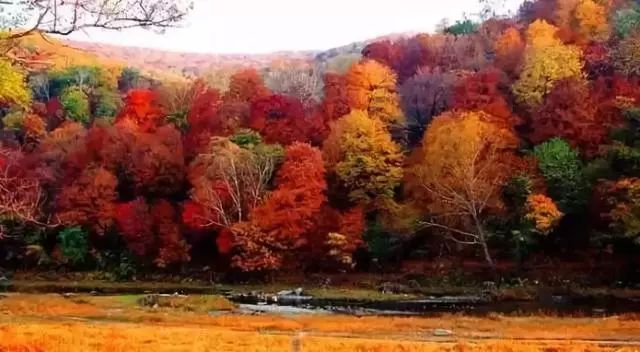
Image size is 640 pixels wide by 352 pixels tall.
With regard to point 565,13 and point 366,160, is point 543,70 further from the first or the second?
point 565,13

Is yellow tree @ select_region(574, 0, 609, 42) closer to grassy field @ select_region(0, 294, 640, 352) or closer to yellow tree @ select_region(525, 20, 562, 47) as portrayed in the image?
yellow tree @ select_region(525, 20, 562, 47)

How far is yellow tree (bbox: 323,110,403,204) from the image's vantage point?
215ft

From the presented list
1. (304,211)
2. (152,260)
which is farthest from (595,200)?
(152,260)

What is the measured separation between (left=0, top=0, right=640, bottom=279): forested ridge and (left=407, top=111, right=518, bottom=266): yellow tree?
17 cm

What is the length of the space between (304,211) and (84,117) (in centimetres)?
5032

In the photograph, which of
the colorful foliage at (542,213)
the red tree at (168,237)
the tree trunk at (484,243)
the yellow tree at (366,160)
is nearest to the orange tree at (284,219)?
the yellow tree at (366,160)

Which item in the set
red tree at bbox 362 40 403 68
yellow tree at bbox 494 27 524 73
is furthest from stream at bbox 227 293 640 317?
red tree at bbox 362 40 403 68

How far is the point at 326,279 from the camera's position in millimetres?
62688

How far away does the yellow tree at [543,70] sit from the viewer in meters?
68.0

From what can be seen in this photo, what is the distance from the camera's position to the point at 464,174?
59.0 m

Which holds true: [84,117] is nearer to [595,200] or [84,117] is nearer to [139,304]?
[139,304]

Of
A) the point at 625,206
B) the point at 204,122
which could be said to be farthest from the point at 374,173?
the point at 204,122

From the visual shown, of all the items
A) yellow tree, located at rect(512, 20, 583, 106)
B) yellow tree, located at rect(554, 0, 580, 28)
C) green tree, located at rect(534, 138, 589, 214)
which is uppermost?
yellow tree, located at rect(554, 0, 580, 28)

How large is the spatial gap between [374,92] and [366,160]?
1018 centimetres
